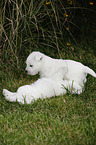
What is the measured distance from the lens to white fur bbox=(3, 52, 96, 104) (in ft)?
8.05

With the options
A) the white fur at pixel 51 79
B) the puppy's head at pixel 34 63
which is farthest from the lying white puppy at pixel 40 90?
the puppy's head at pixel 34 63

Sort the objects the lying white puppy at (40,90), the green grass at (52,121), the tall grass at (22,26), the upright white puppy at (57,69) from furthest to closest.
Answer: the tall grass at (22,26)
the upright white puppy at (57,69)
the lying white puppy at (40,90)
the green grass at (52,121)

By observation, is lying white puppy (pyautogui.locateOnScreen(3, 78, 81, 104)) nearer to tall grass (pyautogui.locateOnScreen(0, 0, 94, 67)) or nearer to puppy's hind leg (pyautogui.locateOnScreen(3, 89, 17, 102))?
puppy's hind leg (pyautogui.locateOnScreen(3, 89, 17, 102))

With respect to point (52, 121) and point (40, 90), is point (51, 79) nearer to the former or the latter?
point (40, 90)

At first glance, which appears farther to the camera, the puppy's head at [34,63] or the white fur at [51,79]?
the puppy's head at [34,63]

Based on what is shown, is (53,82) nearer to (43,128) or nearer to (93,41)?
(43,128)

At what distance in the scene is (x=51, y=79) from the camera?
103 inches

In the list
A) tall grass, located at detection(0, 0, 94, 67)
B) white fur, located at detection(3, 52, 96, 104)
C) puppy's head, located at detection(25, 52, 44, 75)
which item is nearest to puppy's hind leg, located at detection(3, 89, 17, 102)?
white fur, located at detection(3, 52, 96, 104)

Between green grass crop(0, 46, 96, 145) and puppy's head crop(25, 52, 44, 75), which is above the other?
puppy's head crop(25, 52, 44, 75)

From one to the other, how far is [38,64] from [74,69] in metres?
0.44

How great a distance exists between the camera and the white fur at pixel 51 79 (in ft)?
8.05

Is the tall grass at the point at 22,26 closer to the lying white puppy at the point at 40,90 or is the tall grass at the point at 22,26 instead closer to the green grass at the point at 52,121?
the lying white puppy at the point at 40,90

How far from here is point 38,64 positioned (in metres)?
2.69

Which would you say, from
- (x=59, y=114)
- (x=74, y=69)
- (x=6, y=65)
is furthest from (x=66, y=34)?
(x=59, y=114)
